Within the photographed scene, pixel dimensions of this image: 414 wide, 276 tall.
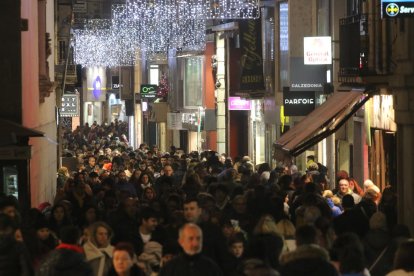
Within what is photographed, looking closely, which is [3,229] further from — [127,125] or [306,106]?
[127,125]

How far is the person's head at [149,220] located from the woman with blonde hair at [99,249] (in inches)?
61.5

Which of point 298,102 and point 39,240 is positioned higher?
point 298,102

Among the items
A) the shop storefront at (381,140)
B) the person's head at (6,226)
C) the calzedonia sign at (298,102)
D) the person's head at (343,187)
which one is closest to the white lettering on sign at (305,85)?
the calzedonia sign at (298,102)

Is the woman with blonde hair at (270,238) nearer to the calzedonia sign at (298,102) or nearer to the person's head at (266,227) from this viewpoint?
the person's head at (266,227)

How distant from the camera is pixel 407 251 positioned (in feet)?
36.7

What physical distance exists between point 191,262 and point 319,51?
68.5 feet

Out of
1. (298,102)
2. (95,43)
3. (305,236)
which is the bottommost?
(305,236)

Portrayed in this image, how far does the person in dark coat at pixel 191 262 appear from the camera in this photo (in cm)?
1123

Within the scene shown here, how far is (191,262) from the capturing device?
444 inches

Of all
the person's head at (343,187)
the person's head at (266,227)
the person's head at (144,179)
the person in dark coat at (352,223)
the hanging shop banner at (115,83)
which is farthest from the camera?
the hanging shop banner at (115,83)

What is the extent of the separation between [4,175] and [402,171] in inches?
265

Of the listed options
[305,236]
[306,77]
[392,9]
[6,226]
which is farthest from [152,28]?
[305,236]

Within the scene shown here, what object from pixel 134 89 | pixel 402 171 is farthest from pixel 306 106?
pixel 134 89

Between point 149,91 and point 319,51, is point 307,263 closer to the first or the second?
point 319,51
